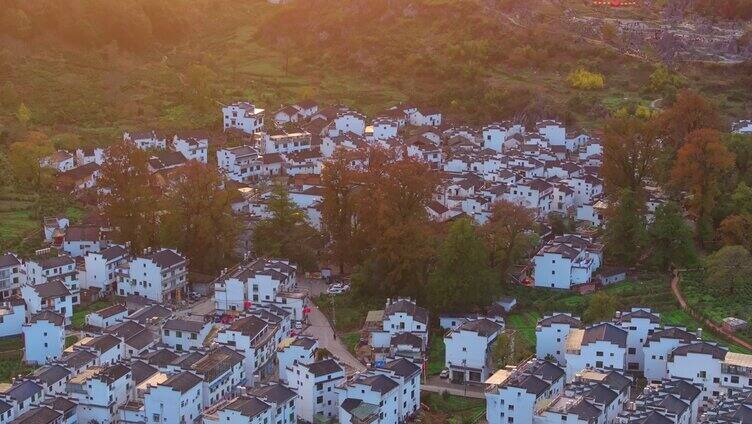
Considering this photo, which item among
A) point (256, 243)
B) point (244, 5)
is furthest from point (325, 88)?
point (256, 243)

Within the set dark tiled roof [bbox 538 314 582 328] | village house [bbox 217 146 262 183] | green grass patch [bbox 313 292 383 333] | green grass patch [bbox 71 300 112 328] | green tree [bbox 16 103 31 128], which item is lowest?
green grass patch [bbox 71 300 112 328]

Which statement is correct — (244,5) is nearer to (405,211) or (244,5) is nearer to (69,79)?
(69,79)

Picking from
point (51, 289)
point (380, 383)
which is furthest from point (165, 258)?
point (380, 383)

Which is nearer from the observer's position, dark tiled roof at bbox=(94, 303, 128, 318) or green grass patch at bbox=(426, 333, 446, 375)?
Answer: green grass patch at bbox=(426, 333, 446, 375)

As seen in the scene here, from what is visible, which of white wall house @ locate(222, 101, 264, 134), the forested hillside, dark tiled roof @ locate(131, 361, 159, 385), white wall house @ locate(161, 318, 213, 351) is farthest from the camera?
the forested hillside

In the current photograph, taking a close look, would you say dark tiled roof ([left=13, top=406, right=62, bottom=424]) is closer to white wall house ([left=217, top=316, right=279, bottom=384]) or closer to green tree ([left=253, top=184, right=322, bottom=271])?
white wall house ([left=217, top=316, right=279, bottom=384])

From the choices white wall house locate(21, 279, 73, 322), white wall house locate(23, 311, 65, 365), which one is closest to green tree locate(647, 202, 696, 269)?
white wall house locate(21, 279, 73, 322)

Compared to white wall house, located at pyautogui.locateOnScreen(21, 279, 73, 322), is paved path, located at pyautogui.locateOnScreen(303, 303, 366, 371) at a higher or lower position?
lower

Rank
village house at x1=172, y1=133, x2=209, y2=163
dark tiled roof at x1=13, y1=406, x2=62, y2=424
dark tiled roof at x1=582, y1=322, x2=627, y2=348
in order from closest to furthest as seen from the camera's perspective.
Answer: dark tiled roof at x1=13, y1=406, x2=62, y2=424
dark tiled roof at x1=582, y1=322, x2=627, y2=348
village house at x1=172, y1=133, x2=209, y2=163
